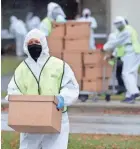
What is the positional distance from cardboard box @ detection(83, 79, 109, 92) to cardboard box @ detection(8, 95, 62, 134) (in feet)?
23.0

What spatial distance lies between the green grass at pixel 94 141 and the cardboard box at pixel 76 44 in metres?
3.39

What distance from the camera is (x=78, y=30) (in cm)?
1204

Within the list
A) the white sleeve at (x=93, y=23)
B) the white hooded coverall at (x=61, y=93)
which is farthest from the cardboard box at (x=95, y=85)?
the white sleeve at (x=93, y=23)

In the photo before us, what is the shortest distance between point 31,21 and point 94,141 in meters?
15.2

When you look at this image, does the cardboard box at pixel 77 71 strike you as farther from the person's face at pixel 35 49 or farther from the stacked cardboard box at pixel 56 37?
the person's face at pixel 35 49

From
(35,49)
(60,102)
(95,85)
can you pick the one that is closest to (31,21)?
(95,85)

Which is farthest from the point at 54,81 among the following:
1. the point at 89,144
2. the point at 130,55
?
the point at 130,55

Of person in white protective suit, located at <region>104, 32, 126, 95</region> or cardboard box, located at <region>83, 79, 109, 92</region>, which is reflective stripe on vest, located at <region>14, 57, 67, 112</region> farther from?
cardboard box, located at <region>83, 79, 109, 92</region>

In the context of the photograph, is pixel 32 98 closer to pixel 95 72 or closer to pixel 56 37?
pixel 56 37

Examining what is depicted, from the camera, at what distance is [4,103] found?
41.4 feet

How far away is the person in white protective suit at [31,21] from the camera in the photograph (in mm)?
22788

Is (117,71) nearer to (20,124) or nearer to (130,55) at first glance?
(130,55)

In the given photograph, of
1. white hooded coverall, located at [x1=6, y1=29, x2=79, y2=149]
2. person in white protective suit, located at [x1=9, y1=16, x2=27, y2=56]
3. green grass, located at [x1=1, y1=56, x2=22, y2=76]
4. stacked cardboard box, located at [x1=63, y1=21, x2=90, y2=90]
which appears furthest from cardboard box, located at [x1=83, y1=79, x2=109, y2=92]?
person in white protective suit, located at [x1=9, y1=16, x2=27, y2=56]

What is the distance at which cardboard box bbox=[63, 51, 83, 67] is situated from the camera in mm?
12117
